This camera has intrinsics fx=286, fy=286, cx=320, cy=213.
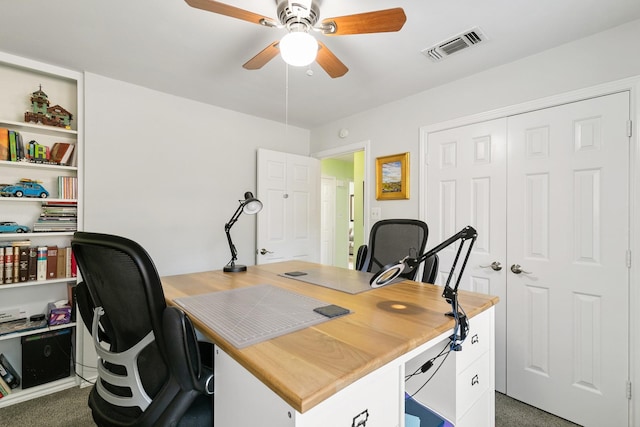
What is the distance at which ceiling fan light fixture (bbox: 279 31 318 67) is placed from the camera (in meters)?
1.37

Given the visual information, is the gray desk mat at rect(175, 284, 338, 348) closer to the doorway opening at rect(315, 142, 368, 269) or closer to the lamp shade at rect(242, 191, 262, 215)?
the lamp shade at rect(242, 191, 262, 215)

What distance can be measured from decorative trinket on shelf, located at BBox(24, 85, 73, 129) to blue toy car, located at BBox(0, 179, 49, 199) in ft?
1.56

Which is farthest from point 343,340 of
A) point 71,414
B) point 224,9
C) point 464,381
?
point 71,414

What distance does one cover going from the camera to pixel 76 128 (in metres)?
2.38

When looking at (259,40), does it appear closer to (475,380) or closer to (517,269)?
(475,380)

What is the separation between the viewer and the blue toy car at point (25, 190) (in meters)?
2.03

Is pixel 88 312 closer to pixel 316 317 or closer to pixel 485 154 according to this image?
pixel 316 317

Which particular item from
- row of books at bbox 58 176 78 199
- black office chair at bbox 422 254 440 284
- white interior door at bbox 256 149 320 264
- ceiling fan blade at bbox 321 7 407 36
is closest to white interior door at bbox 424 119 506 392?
black office chair at bbox 422 254 440 284

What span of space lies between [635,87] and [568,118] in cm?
32

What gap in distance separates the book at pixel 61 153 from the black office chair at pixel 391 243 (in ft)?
8.07

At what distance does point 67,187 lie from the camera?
2270mm

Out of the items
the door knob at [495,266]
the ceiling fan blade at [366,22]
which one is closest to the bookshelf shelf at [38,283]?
the ceiling fan blade at [366,22]

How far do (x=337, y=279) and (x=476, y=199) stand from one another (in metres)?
1.44

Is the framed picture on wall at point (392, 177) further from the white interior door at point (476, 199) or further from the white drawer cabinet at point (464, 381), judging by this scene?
the white drawer cabinet at point (464, 381)
